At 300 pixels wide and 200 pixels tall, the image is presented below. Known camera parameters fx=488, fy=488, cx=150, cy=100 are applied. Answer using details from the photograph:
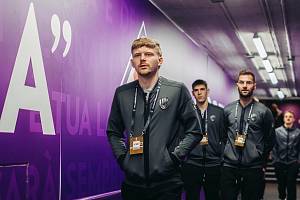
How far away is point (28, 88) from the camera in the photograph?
3803mm

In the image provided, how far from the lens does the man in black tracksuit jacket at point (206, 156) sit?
6.02 m

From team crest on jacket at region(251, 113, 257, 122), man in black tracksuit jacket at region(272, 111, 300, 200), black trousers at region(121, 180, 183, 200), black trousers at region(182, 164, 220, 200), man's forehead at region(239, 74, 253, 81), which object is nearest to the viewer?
black trousers at region(121, 180, 183, 200)

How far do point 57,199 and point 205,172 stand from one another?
7.68ft

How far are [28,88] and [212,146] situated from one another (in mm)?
3033

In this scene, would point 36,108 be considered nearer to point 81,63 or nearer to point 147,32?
point 81,63

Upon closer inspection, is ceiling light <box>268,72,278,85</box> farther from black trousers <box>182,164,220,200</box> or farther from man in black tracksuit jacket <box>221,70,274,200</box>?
man in black tracksuit jacket <box>221,70,274,200</box>

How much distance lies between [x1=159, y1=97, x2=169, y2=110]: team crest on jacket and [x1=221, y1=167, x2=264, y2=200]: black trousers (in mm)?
2309

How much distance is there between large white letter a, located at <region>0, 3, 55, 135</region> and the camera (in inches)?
139

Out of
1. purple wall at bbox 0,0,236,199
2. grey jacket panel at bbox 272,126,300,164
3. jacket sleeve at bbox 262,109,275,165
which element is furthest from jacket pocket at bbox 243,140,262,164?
grey jacket panel at bbox 272,126,300,164

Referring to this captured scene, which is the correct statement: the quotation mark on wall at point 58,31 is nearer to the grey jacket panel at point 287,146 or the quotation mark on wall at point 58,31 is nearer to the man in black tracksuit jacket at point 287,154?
the man in black tracksuit jacket at point 287,154

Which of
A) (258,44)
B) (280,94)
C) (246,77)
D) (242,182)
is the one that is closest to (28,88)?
(246,77)

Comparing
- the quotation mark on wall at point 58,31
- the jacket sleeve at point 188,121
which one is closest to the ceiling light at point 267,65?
the quotation mark on wall at point 58,31

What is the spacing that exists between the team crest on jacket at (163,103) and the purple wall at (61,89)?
1.19m

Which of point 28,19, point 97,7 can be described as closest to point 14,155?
point 28,19
